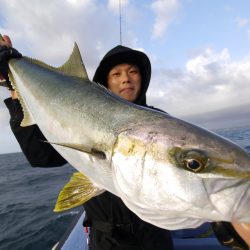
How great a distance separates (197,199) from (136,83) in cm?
232

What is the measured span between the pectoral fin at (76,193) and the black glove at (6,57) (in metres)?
1.86

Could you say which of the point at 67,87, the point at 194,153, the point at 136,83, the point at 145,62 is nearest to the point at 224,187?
the point at 194,153

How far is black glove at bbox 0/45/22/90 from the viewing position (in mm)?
3478

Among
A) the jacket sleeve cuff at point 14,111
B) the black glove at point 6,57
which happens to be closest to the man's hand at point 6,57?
the black glove at point 6,57

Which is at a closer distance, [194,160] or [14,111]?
[194,160]

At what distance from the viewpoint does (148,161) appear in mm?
1826

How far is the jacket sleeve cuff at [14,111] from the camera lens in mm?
3177

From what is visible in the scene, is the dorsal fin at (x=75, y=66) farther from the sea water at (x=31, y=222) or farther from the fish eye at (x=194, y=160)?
the sea water at (x=31, y=222)

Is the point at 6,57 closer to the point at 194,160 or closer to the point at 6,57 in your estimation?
the point at 6,57

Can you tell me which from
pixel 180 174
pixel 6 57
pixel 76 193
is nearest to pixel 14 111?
pixel 6 57

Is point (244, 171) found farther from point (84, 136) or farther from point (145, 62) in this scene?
point (145, 62)

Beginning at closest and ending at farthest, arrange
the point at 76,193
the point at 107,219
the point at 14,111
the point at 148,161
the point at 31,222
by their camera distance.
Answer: the point at 148,161
the point at 76,193
the point at 107,219
the point at 14,111
the point at 31,222

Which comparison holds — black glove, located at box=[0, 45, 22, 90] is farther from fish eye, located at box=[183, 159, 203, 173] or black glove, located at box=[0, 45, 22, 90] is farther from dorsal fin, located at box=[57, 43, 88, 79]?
fish eye, located at box=[183, 159, 203, 173]

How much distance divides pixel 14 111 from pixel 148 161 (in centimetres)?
210
